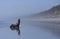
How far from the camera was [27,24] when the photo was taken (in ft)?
6.43

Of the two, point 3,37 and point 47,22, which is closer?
point 3,37

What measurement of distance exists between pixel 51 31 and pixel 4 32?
1.73 ft

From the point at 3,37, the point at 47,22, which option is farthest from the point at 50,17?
the point at 3,37

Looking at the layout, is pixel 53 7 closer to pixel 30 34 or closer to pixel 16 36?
pixel 30 34


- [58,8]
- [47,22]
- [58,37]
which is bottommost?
[58,37]

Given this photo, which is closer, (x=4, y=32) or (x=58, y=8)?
(x=4, y=32)

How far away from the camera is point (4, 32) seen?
176cm

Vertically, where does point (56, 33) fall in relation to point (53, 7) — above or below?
below

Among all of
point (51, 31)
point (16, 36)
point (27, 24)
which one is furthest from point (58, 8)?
point (16, 36)

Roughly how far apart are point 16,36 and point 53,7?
529mm

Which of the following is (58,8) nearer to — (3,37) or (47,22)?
(47,22)

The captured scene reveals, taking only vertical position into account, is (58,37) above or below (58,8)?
below

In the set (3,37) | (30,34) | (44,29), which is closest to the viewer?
(3,37)

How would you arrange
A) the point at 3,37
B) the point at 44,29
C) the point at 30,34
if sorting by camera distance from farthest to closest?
the point at 44,29, the point at 30,34, the point at 3,37
